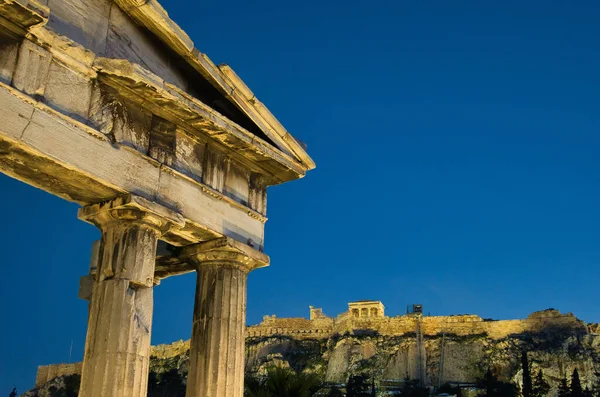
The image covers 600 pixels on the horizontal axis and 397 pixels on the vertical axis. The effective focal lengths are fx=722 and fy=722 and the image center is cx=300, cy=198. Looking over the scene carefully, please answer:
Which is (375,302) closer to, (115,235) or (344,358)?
(344,358)

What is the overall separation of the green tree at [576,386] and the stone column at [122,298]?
165ft

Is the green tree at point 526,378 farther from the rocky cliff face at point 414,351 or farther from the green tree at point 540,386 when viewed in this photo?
the rocky cliff face at point 414,351

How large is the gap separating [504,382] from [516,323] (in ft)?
30.0

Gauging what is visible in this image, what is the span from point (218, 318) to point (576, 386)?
49882 mm

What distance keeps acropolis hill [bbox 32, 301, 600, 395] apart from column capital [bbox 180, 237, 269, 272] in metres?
53.0

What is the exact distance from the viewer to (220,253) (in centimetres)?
1012

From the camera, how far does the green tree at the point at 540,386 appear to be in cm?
5756

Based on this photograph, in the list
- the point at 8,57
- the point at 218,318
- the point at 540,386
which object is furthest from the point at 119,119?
the point at 540,386

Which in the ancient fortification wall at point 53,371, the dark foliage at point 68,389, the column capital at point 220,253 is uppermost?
the ancient fortification wall at point 53,371

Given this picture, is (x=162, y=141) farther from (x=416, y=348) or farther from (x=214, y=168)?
(x=416, y=348)

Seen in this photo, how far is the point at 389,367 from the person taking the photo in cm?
6675

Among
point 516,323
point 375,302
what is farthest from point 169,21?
point 375,302

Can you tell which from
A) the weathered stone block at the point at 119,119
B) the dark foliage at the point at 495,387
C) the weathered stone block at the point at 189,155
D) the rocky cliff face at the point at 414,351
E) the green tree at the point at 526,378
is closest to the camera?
the weathered stone block at the point at 119,119

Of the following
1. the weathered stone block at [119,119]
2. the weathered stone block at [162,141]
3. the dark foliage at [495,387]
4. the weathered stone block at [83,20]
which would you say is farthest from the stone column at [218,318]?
the dark foliage at [495,387]
